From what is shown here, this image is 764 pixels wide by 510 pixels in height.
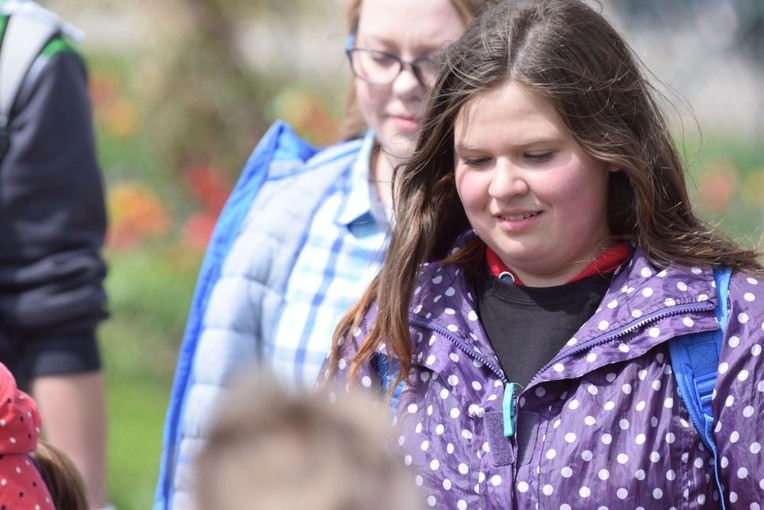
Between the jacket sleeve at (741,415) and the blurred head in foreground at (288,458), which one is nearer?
the blurred head in foreground at (288,458)

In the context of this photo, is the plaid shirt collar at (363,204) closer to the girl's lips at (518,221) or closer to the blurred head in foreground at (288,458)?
the girl's lips at (518,221)

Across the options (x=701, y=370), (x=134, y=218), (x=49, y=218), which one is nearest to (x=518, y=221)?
(x=701, y=370)

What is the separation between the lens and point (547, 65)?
228 cm

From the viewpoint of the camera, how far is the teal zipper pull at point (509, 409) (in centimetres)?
217

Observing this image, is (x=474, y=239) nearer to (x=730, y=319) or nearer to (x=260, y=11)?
(x=730, y=319)

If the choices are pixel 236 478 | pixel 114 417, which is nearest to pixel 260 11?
pixel 114 417

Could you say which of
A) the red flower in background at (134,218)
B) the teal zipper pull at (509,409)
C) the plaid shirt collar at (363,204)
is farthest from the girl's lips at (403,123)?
the red flower in background at (134,218)

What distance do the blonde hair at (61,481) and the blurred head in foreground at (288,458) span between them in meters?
1.25

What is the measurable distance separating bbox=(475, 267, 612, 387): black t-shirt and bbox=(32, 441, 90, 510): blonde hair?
2.54 ft

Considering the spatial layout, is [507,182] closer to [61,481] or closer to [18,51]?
[61,481]

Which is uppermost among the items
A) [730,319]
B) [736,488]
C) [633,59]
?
[633,59]

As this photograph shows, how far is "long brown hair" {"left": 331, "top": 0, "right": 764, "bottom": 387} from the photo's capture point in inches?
89.4

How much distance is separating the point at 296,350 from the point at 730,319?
3.45 ft

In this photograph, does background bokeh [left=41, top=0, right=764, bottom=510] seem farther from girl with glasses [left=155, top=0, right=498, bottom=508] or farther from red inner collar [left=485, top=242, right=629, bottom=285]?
red inner collar [left=485, top=242, right=629, bottom=285]
